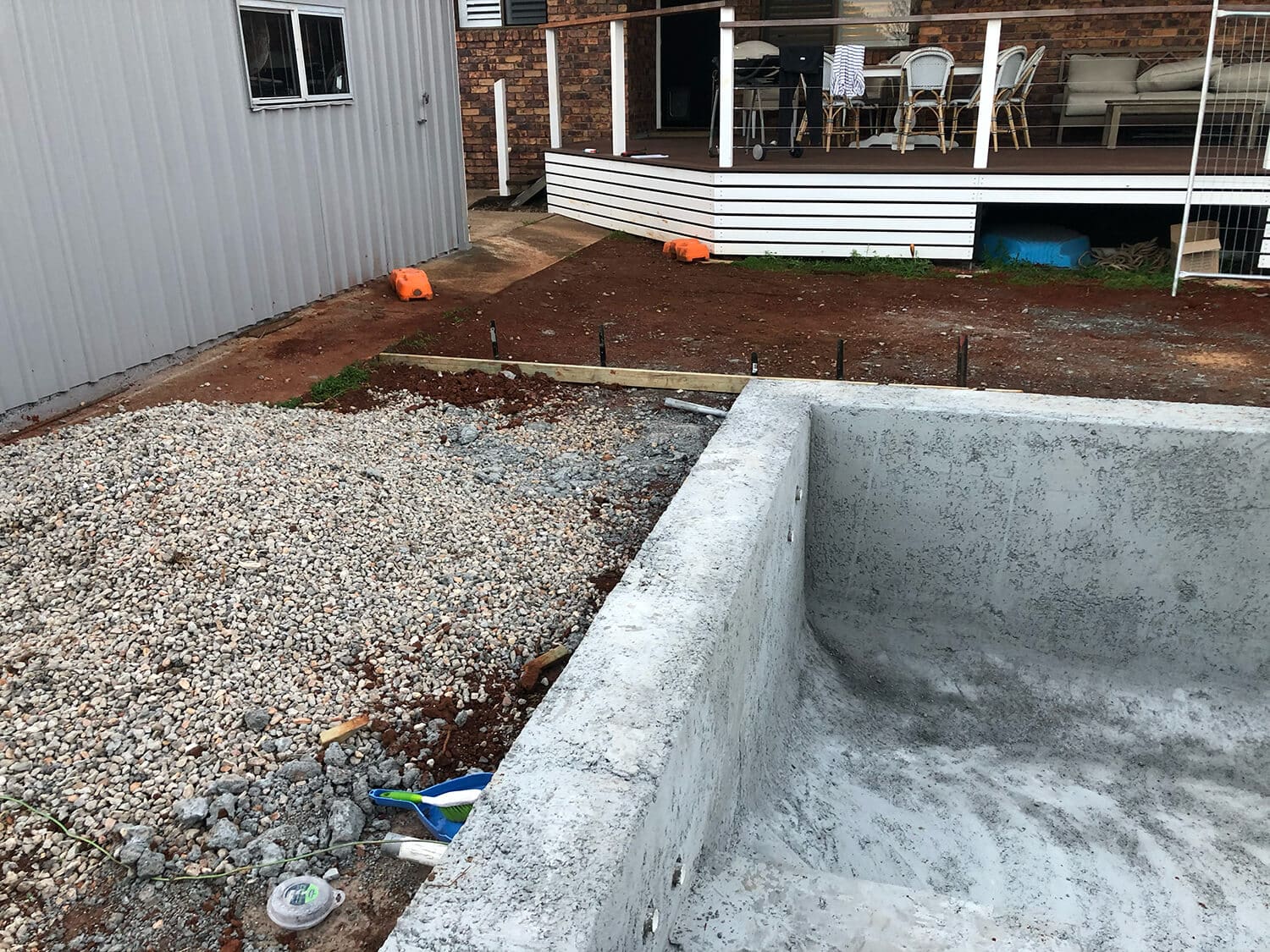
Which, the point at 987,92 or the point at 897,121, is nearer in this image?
the point at 987,92

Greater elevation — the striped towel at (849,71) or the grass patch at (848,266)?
the striped towel at (849,71)

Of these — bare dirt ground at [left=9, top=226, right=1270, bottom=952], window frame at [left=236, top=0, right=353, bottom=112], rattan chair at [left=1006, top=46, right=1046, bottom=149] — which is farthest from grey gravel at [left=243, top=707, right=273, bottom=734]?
rattan chair at [left=1006, top=46, right=1046, bottom=149]

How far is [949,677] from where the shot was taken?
3.97 m

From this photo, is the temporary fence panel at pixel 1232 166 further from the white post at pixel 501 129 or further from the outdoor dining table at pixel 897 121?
the white post at pixel 501 129

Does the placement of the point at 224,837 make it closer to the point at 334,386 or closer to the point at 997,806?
the point at 997,806

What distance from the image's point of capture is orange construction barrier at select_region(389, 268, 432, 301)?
25.3 ft

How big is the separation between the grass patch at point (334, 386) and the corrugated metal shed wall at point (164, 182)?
1147 millimetres

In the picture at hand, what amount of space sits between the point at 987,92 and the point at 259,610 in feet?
24.5

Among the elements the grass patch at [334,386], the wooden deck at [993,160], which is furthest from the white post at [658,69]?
the grass patch at [334,386]

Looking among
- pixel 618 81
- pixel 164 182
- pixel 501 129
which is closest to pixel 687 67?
pixel 501 129

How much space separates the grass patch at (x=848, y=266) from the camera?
28.2 feet

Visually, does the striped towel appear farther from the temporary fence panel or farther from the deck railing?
the temporary fence panel

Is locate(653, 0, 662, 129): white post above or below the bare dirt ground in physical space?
above

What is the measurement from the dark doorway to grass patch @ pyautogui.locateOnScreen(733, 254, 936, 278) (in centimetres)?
501
